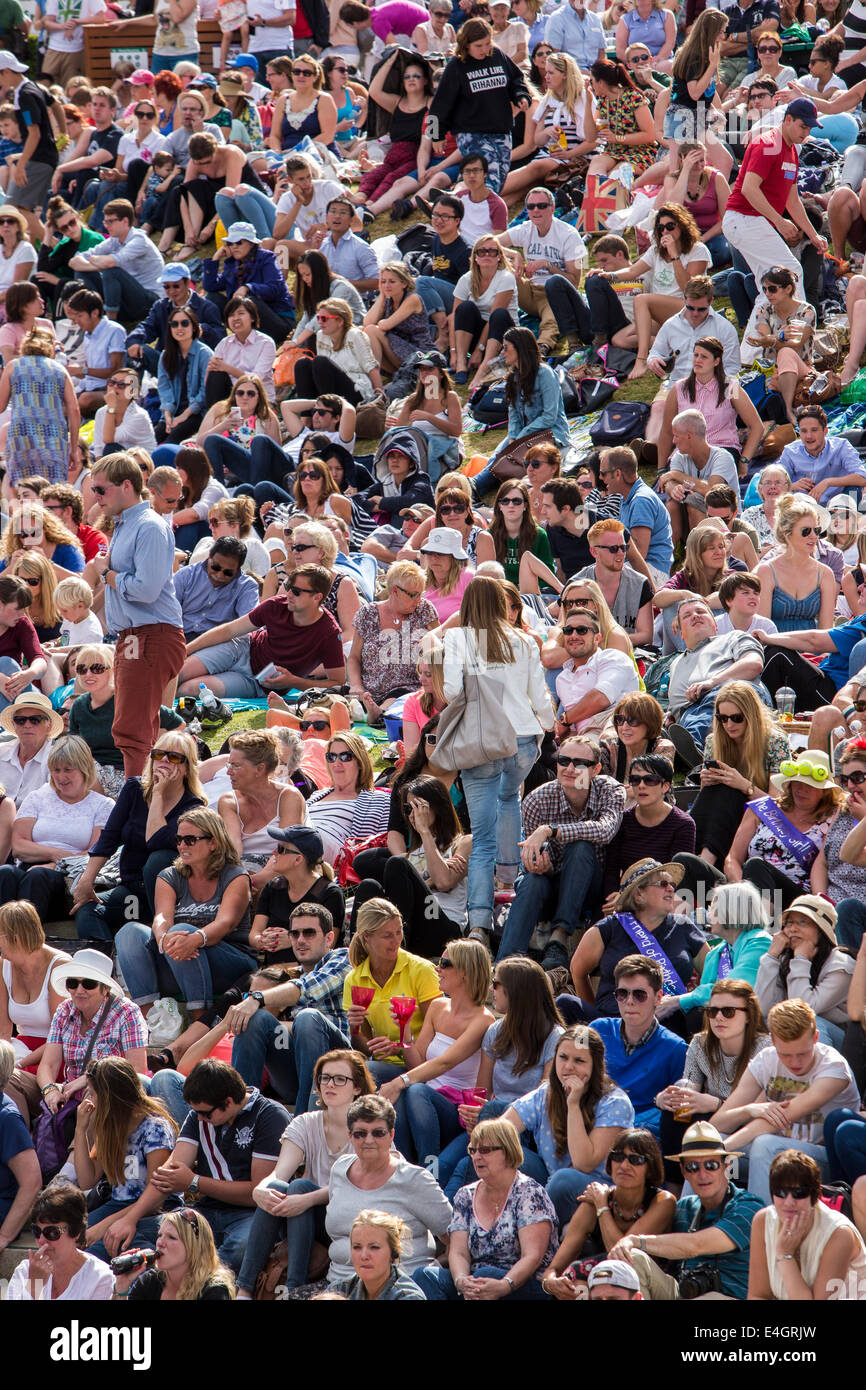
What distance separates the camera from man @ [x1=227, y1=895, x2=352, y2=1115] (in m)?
7.45

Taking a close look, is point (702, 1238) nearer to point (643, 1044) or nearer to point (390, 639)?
point (643, 1044)

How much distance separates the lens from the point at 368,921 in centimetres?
758

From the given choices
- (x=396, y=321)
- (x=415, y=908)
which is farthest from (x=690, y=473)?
(x=415, y=908)

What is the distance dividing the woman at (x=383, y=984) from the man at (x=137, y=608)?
2.15 metres

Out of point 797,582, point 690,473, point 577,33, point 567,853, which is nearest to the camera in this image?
point 567,853

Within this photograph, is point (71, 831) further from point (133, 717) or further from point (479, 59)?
point (479, 59)

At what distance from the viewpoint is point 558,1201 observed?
663 cm

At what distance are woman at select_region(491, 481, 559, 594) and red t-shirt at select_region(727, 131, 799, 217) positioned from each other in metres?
3.22

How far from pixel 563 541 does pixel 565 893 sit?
335cm

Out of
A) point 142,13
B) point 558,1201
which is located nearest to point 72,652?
point 558,1201

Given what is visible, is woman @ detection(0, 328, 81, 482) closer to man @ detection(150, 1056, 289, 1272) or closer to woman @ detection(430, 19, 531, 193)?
woman @ detection(430, 19, 531, 193)

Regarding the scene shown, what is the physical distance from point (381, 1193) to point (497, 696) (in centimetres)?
220

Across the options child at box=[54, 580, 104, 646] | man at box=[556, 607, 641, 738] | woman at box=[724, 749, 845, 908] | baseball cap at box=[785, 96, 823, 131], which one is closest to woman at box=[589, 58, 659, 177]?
baseball cap at box=[785, 96, 823, 131]

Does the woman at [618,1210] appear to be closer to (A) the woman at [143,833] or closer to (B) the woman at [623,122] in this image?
(A) the woman at [143,833]
